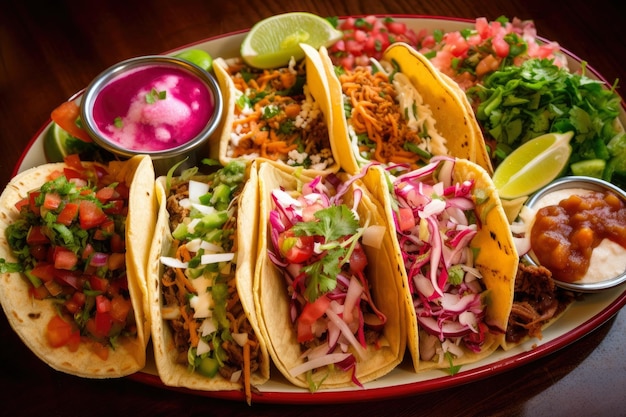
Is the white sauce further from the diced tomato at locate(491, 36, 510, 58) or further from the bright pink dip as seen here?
the bright pink dip

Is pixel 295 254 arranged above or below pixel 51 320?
above

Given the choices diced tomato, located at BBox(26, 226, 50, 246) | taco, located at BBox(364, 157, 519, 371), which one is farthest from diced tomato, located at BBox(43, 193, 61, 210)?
taco, located at BBox(364, 157, 519, 371)

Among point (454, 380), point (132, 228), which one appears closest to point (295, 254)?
point (132, 228)

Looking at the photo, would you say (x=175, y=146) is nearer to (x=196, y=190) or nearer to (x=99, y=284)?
(x=196, y=190)

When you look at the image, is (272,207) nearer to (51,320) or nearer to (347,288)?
(347,288)

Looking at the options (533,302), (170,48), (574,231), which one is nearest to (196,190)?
(170,48)

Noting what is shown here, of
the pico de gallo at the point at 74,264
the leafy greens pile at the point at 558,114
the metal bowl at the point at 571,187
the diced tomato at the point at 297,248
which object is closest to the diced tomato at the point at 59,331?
the pico de gallo at the point at 74,264
